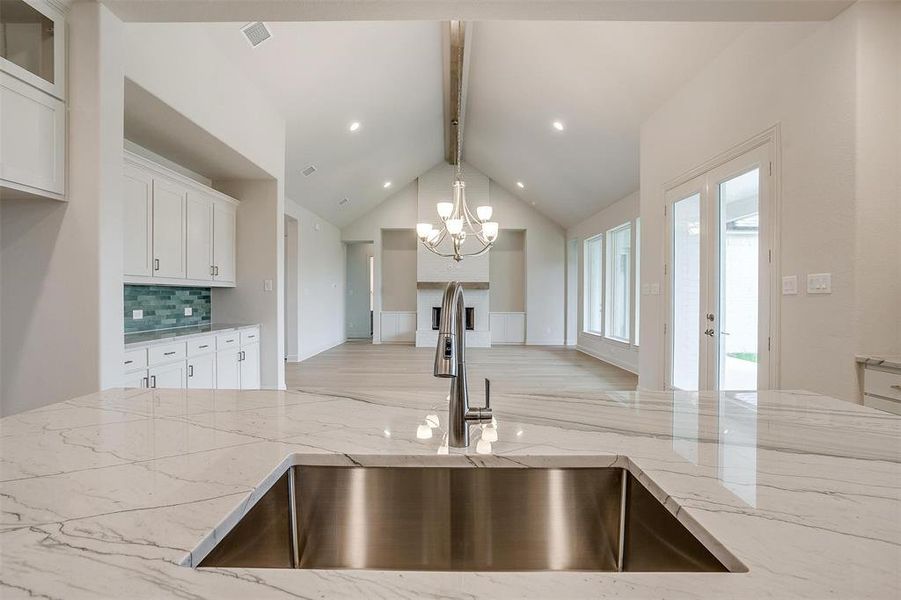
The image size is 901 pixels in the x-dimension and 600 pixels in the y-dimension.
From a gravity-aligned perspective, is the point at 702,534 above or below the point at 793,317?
below

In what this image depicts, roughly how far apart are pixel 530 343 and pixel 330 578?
9972 mm

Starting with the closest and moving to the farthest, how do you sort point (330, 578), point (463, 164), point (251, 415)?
point (330, 578), point (251, 415), point (463, 164)

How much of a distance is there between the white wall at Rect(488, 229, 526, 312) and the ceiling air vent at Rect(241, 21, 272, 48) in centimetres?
728

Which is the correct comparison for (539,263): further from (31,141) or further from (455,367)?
(455,367)

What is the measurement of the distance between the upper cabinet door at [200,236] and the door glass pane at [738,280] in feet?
14.4

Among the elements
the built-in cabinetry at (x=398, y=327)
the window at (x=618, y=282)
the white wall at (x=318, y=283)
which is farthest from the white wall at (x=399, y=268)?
the window at (x=618, y=282)

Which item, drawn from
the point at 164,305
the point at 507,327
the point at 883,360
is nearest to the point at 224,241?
the point at 164,305

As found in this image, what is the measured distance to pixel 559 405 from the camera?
120 cm

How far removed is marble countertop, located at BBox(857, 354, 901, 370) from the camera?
7.00ft

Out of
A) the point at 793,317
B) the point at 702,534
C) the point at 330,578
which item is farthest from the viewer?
the point at 793,317

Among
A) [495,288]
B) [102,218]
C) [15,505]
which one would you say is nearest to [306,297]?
[495,288]

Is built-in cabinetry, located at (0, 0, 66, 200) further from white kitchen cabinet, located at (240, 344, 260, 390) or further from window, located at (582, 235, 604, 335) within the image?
window, located at (582, 235, 604, 335)

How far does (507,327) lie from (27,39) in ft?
29.7

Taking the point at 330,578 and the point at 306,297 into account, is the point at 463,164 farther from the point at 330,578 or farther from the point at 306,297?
the point at 330,578
